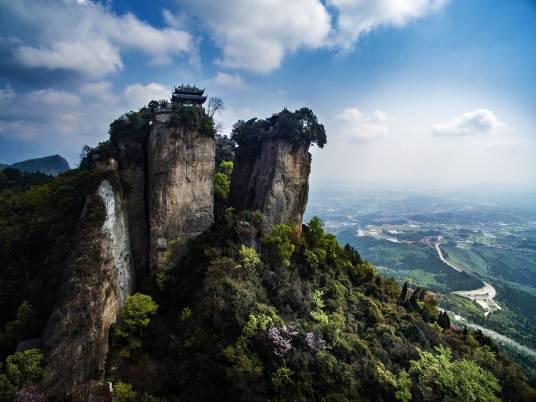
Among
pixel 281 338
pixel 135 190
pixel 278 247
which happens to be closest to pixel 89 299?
pixel 135 190

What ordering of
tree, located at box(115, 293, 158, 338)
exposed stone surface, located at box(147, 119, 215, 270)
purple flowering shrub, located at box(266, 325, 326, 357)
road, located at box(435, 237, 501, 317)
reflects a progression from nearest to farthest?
1. purple flowering shrub, located at box(266, 325, 326, 357)
2. tree, located at box(115, 293, 158, 338)
3. exposed stone surface, located at box(147, 119, 215, 270)
4. road, located at box(435, 237, 501, 317)

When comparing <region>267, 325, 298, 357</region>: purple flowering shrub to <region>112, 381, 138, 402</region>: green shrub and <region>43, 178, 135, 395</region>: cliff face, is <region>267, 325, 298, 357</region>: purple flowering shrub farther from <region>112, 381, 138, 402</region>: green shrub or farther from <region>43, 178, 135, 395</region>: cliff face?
<region>43, 178, 135, 395</region>: cliff face

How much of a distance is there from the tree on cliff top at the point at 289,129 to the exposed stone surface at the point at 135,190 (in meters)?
13.7

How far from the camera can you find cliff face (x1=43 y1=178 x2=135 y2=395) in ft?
62.0

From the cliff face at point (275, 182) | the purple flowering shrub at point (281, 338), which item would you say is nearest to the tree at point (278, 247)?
the cliff face at point (275, 182)

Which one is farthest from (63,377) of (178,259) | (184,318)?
(178,259)

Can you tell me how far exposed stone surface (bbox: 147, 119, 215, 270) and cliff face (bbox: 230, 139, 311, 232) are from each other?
23.8 ft

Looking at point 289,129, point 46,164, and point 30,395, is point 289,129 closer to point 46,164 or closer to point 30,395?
point 30,395

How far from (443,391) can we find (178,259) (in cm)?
2554

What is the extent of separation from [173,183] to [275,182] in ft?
37.2

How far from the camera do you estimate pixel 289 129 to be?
33875 mm

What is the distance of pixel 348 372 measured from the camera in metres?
21.3

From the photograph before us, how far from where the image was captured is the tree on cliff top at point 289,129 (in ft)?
111

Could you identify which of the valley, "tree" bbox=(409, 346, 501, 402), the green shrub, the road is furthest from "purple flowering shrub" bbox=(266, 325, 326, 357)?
the road
